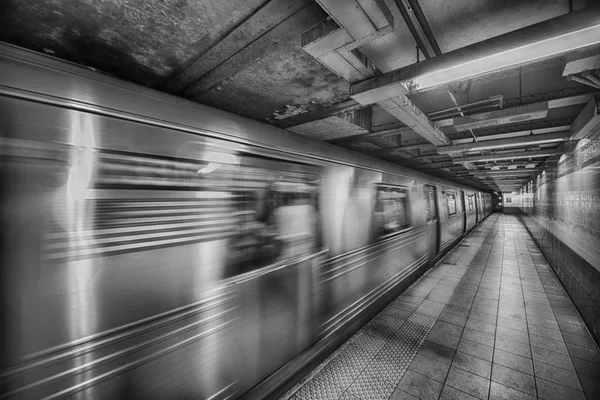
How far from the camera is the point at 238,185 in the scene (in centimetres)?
195

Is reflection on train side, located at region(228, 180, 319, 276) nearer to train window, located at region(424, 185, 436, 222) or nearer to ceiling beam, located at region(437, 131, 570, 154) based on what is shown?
ceiling beam, located at region(437, 131, 570, 154)

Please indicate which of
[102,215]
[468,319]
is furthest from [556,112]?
[102,215]

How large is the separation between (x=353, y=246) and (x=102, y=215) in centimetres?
283

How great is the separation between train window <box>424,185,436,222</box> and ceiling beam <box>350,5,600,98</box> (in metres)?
5.17

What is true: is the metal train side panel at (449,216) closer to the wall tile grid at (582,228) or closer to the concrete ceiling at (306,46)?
the wall tile grid at (582,228)

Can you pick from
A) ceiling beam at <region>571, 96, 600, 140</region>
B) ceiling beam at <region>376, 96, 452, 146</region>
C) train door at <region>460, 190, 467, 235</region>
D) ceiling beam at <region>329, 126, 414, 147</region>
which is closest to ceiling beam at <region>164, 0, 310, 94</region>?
ceiling beam at <region>376, 96, 452, 146</region>

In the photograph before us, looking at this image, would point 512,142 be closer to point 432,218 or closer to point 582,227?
point 582,227

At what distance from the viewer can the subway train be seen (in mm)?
1093

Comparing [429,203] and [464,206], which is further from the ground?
[429,203]

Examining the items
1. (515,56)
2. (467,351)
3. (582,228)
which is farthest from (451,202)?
(515,56)

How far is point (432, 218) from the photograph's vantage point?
22.4ft

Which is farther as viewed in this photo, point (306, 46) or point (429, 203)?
point (429, 203)

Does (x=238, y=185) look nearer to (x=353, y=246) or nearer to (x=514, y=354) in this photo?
(x=353, y=246)

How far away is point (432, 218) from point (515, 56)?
19.8 feet
